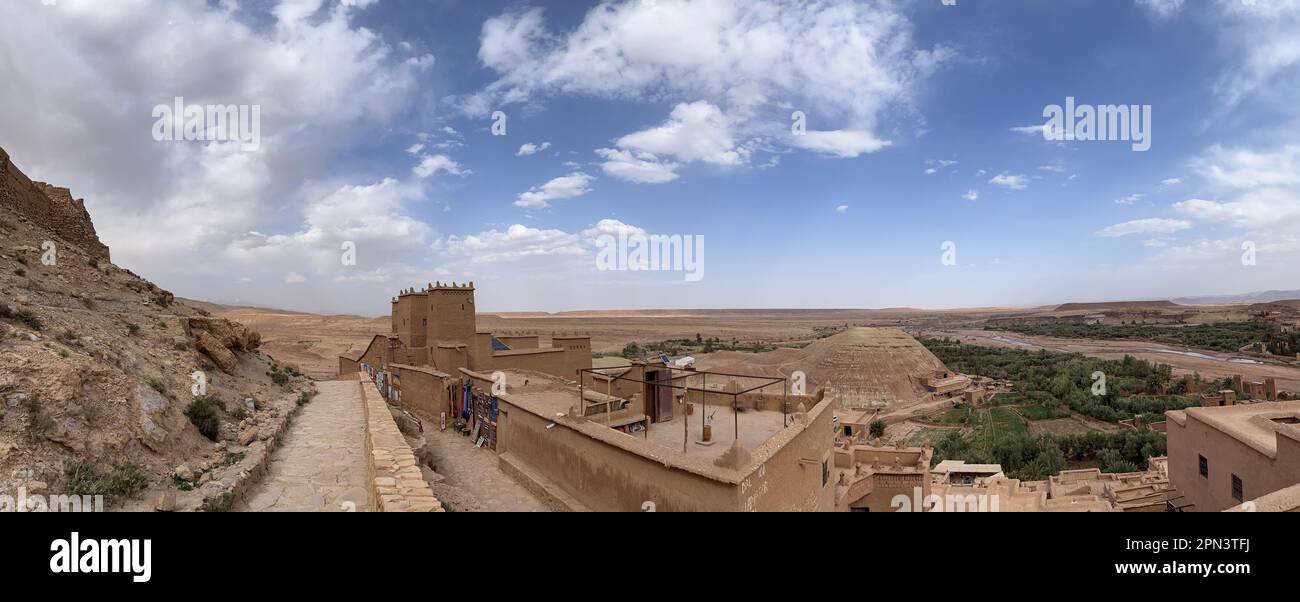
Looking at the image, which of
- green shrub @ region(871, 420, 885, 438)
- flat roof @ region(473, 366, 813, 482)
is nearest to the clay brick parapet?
flat roof @ region(473, 366, 813, 482)

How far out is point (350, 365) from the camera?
101 ft

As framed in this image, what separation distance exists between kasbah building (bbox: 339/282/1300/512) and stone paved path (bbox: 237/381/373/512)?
13.4ft

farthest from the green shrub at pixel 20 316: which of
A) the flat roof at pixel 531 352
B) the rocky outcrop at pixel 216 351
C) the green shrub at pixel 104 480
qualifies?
the flat roof at pixel 531 352

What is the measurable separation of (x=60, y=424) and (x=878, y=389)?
44.2 m

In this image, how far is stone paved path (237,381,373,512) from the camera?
8125 mm

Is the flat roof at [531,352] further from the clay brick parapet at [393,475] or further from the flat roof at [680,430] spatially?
the clay brick parapet at [393,475]

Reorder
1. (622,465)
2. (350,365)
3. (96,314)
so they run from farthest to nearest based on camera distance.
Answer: (350,365) → (96,314) → (622,465)

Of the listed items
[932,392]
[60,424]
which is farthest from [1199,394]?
[60,424]

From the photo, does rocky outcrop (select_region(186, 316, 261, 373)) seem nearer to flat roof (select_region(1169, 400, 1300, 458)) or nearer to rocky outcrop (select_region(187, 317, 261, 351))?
rocky outcrop (select_region(187, 317, 261, 351))

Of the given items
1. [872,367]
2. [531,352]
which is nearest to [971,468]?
[531,352]

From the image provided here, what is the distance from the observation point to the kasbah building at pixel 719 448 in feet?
31.1

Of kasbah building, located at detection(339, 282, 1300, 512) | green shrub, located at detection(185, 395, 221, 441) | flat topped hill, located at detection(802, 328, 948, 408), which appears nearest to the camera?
kasbah building, located at detection(339, 282, 1300, 512)

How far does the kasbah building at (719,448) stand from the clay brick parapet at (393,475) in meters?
3.48
